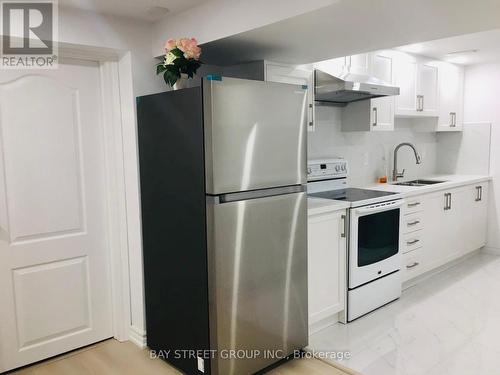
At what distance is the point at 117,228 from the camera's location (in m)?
2.78

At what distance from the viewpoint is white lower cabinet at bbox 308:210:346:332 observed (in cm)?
280

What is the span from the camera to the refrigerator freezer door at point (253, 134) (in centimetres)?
204

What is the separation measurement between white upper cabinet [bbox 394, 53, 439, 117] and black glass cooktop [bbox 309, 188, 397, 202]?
1.03 meters

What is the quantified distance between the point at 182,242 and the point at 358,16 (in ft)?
4.90

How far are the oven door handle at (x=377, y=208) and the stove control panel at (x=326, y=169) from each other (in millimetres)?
589

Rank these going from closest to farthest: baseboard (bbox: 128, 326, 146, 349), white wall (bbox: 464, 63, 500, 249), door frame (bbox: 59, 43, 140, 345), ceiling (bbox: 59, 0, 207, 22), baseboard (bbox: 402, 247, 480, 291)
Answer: ceiling (bbox: 59, 0, 207, 22) < door frame (bbox: 59, 43, 140, 345) < baseboard (bbox: 128, 326, 146, 349) < baseboard (bbox: 402, 247, 480, 291) < white wall (bbox: 464, 63, 500, 249)

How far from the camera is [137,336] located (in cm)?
278

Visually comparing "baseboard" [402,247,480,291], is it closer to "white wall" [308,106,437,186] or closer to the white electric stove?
the white electric stove

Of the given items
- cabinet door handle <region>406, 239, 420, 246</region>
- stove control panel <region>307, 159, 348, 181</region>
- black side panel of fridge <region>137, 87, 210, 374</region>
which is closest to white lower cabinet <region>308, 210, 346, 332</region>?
stove control panel <region>307, 159, 348, 181</region>

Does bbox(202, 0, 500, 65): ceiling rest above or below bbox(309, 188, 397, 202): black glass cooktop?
above

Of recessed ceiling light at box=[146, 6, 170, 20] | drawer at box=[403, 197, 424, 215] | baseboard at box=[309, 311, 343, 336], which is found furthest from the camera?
drawer at box=[403, 197, 424, 215]

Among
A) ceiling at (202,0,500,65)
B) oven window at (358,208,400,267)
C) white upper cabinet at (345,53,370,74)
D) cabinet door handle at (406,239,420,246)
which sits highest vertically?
white upper cabinet at (345,53,370,74)

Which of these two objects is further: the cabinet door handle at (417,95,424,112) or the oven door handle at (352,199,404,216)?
the cabinet door handle at (417,95,424,112)

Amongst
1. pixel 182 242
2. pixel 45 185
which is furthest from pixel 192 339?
pixel 45 185
